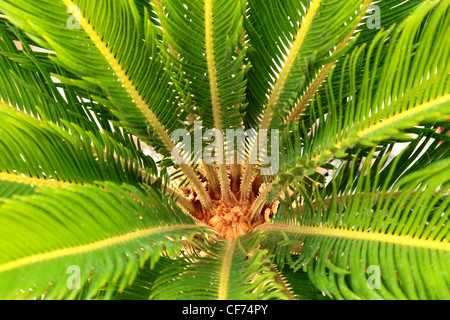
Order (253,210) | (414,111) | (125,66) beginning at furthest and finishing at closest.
→ (253,210)
(125,66)
(414,111)

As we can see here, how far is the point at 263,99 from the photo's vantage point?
0.95 meters

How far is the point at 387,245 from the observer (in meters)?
0.67

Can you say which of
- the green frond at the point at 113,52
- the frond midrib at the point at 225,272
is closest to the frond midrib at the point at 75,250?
the frond midrib at the point at 225,272

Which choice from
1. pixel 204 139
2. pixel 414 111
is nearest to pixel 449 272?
pixel 414 111

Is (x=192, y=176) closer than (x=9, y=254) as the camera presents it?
No

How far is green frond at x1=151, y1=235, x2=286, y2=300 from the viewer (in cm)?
63

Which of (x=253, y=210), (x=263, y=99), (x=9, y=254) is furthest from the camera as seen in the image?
(x=253, y=210)

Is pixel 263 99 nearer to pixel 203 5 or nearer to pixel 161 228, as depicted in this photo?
pixel 203 5

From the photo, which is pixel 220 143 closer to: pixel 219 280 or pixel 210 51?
pixel 210 51

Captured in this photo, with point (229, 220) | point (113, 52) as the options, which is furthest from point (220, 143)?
point (113, 52)

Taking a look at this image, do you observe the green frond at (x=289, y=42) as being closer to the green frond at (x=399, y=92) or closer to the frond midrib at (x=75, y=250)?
the green frond at (x=399, y=92)

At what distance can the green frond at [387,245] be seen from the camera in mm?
605

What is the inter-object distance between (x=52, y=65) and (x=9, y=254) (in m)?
0.55
